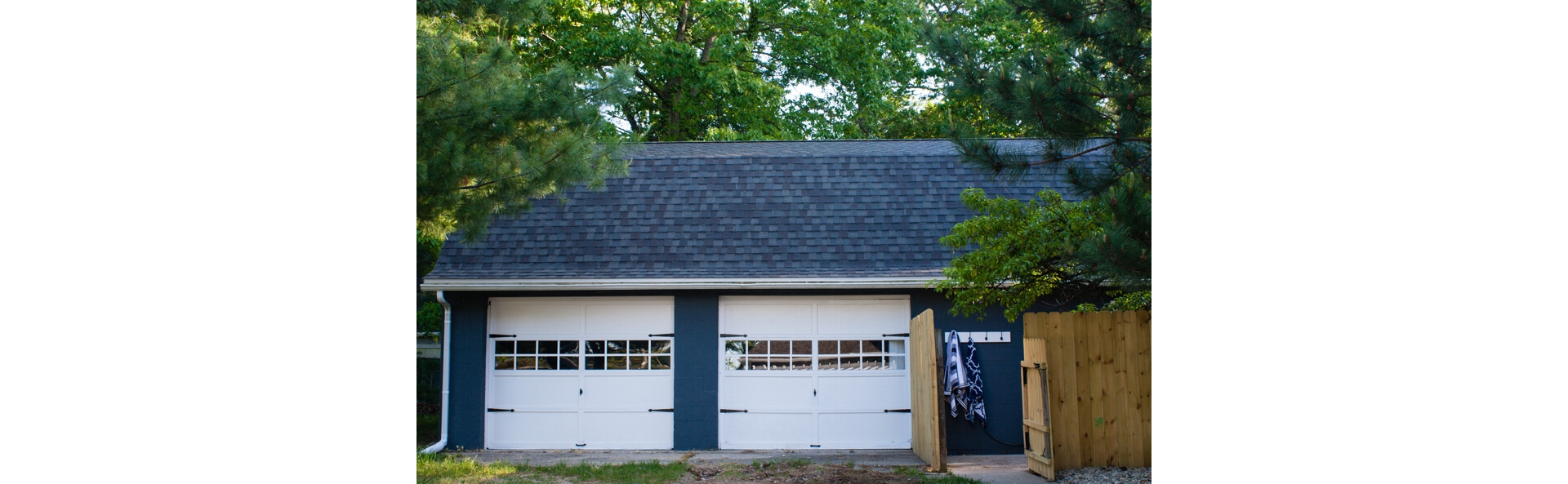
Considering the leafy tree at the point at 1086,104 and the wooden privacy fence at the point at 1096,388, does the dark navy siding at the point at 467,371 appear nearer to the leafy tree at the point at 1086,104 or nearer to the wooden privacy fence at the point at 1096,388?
the wooden privacy fence at the point at 1096,388

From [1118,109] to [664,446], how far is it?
6.42 m

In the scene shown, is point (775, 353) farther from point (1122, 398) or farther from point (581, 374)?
point (1122, 398)

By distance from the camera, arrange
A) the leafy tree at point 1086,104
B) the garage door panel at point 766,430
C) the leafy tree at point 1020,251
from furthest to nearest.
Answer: the garage door panel at point 766,430 < the leafy tree at point 1020,251 < the leafy tree at point 1086,104

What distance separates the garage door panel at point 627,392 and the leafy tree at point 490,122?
262 cm

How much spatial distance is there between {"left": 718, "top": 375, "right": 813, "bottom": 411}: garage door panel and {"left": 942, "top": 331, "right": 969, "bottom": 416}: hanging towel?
1.58m

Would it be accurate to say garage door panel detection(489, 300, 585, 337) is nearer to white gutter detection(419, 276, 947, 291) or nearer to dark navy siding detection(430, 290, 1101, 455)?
dark navy siding detection(430, 290, 1101, 455)

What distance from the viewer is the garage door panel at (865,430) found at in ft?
34.3

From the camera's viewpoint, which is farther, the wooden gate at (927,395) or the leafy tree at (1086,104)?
the wooden gate at (927,395)

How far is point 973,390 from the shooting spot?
9.98 m

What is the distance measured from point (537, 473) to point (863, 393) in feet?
12.2

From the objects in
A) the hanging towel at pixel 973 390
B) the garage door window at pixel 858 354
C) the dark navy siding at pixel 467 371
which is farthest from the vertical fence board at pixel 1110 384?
the dark navy siding at pixel 467 371

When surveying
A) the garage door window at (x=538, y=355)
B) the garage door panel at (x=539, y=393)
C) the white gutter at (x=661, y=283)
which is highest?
the white gutter at (x=661, y=283)

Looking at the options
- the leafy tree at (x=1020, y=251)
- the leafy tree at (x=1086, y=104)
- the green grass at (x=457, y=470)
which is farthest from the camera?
the green grass at (x=457, y=470)
